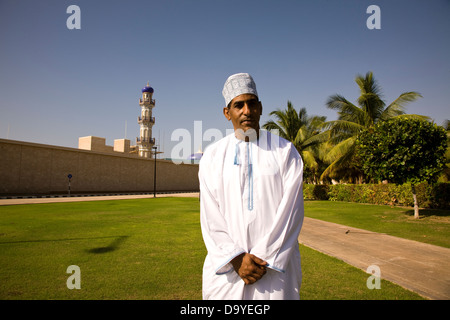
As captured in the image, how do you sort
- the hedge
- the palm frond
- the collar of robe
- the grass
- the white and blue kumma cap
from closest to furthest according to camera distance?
the collar of robe
the white and blue kumma cap
the grass
the hedge
the palm frond

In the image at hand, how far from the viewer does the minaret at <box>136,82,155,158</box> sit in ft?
167

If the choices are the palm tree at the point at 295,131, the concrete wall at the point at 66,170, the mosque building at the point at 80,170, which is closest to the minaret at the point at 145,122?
the mosque building at the point at 80,170

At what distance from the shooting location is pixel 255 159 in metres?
2.01

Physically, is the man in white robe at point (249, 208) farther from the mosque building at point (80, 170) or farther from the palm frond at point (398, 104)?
the mosque building at point (80, 170)

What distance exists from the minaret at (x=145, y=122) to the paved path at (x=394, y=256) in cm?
4695

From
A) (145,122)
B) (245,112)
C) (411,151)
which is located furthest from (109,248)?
(145,122)

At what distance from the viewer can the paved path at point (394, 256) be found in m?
3.63

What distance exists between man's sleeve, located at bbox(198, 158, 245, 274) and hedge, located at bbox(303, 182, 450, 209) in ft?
45.4

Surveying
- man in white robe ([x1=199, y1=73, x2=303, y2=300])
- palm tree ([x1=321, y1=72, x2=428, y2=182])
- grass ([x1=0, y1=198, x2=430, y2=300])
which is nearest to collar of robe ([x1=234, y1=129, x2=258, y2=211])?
man in white robe ([x1=199, y1=73, x2=303, y2=300])

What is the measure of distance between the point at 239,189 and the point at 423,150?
35.3 feet

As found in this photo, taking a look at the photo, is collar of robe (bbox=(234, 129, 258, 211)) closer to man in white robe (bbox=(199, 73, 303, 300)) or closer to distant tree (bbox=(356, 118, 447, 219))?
man in white robe (bbox=(199, 73, 303, 300))

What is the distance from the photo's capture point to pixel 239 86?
203 cm

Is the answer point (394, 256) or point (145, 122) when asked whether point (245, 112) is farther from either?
point (145, 122)
